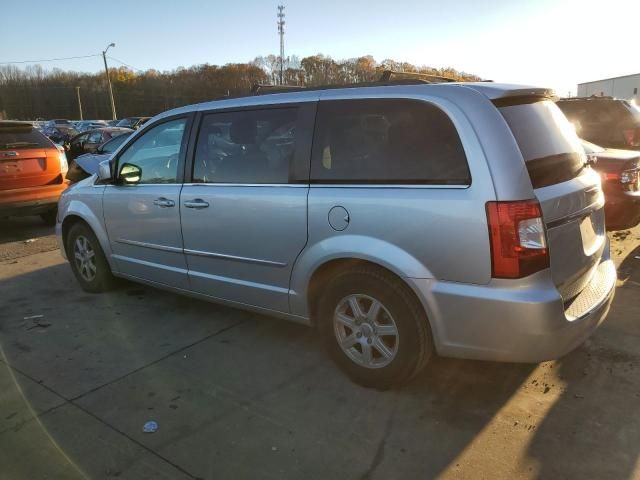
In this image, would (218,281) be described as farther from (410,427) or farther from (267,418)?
(410,427)

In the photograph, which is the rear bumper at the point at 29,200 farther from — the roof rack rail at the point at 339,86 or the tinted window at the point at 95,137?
the tinted window at the point at 95,137

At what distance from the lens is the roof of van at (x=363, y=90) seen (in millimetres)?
2866

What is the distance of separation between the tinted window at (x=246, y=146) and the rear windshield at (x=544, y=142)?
140 centimetres

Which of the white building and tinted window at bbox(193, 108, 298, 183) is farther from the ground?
the white building

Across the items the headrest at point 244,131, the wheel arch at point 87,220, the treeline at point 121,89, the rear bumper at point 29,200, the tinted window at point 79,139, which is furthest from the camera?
the treeline at point 121,89

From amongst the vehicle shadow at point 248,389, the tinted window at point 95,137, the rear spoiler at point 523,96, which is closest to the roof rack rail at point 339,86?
the rear spoiler at point 523,96

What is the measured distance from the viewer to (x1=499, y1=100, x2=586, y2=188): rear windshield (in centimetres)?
276

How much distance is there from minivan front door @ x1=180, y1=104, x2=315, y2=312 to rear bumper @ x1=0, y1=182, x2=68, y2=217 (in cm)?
487

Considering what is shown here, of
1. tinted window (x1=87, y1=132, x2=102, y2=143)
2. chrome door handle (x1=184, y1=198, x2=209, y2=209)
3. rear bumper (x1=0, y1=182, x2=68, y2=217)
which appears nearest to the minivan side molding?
chrome door handle (x1=184, y1=198, x2=209, y2=209)

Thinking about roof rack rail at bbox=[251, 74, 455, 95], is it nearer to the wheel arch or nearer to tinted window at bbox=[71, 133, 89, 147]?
the wheel arch

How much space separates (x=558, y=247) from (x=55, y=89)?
106 meters

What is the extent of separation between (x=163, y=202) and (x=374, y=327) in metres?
2.09

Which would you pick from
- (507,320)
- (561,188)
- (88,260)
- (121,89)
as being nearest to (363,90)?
(561,188)

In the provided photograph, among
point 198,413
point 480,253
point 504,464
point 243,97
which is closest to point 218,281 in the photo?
point 198,413
